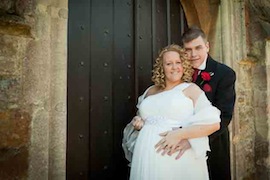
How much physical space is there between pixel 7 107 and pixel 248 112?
6.68 ft

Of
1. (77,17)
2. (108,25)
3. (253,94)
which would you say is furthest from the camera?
(253,94)

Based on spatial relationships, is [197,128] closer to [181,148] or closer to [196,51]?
[181,148]

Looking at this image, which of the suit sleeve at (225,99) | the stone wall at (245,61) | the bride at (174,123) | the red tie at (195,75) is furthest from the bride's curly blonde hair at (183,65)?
the stone wall at (245,61)

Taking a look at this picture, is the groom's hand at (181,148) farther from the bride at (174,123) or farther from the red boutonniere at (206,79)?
the red boutonniere at (206,79)

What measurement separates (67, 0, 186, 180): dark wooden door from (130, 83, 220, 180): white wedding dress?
1.58ft

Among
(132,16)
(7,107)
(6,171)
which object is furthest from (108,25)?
(6,171)

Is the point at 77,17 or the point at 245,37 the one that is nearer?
the point at 77,17

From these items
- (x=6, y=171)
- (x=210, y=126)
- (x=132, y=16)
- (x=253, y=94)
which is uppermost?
(x=132, y=16)

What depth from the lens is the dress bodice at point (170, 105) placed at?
173cm

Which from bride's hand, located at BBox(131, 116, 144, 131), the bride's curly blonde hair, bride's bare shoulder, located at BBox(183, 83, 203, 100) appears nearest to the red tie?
the bride's curly blonde hair

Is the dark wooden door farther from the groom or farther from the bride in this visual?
the groom

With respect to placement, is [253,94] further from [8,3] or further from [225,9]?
[8,3]

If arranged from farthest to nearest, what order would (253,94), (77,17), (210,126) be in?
(253,94) → (77,17) → (210,126)

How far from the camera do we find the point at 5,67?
1613 millimetres
